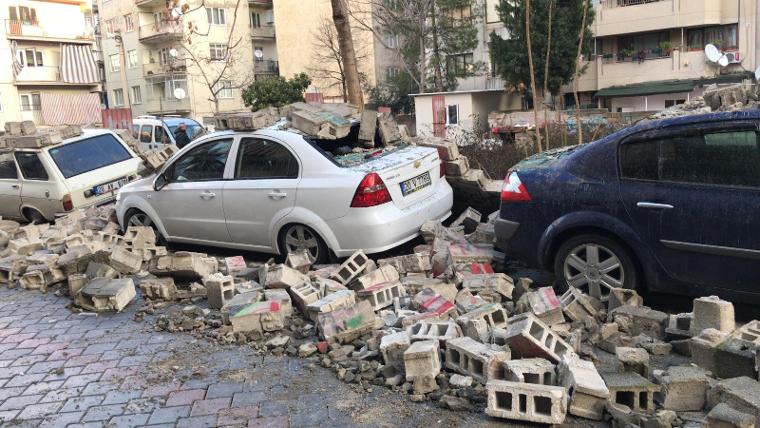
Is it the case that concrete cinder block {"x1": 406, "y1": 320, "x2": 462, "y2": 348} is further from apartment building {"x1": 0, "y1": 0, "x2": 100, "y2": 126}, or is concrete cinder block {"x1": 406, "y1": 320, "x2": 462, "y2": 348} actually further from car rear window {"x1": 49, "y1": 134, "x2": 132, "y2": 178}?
apartment building {"x1": 0, "y1": 0, "x2": 100, "y2": 126}

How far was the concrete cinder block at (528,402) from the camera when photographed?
3678mm

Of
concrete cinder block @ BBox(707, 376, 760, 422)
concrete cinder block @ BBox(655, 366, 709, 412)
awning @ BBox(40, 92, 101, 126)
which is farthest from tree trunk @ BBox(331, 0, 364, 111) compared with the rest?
awning @ BBox(40, 92, 101, 126)

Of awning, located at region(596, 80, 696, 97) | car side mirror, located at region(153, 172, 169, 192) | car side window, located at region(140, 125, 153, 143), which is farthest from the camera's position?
awning, located at region(596, 80, 696, 97)

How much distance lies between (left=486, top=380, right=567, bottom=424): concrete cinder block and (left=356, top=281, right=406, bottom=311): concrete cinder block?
6.12 feet

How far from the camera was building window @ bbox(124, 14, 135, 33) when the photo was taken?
54156mm

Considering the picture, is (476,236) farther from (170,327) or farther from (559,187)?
(170,327)

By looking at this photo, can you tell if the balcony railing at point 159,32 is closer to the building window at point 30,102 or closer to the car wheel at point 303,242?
the building window at point 30,102

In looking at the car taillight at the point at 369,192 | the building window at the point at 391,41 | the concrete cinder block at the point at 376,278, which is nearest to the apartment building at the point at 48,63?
the building window at the point at 391,41

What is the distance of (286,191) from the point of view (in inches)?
277

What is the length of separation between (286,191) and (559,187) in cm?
289

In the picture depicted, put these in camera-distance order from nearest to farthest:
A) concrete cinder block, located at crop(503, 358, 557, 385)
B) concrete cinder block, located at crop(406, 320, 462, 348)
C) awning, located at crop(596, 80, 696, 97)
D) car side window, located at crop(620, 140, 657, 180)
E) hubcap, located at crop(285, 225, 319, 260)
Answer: concrete cinder block, located at crop(503, 358, 557, 385), concrete cinder block, located at crop(406, 320, 462, 348), car side window, located at crop(620, 140, 657, 180), hubcap, located at crop(285, 225, 319, 260), awning, located at crop(596, 80, 696, 97)

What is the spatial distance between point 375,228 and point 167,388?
9.15ft

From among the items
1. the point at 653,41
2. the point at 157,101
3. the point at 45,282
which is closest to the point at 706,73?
the point at 653,41

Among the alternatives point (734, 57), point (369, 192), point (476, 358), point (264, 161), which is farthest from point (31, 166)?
point (734, 57)
